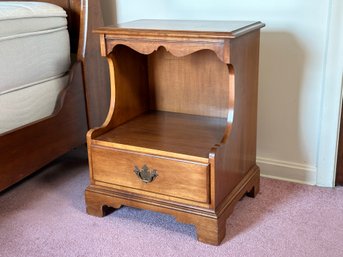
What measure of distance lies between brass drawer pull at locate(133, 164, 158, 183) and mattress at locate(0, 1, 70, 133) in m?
0.43

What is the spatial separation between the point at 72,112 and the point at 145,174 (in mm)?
460

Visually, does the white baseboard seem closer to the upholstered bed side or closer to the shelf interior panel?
the shelf interior panel

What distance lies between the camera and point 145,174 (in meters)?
1.24

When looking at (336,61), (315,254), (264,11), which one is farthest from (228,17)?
(315,254)

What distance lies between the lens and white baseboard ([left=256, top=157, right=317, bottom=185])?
1512 millimetres

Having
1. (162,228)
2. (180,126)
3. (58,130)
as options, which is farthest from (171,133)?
(58,130)

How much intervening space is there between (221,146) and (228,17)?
1.76 ft

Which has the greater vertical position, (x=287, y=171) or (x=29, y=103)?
(x=29, y=103)

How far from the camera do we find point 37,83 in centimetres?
148

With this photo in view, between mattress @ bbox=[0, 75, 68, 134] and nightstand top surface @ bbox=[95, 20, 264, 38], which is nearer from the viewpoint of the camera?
nightstand top surface @ bbox=[95, 20, 264, 38]

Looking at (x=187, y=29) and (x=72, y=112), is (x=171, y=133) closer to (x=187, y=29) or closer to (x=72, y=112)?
(x=187, y=29)

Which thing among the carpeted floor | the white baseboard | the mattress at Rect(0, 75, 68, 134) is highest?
the mattress at Rect(0, 75, 68, 134)

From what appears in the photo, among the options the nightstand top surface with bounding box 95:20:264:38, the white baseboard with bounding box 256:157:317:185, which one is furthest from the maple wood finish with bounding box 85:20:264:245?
the white baseboard with bounding box 256:157:317:185

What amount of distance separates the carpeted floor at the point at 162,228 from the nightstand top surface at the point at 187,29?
0.53m
